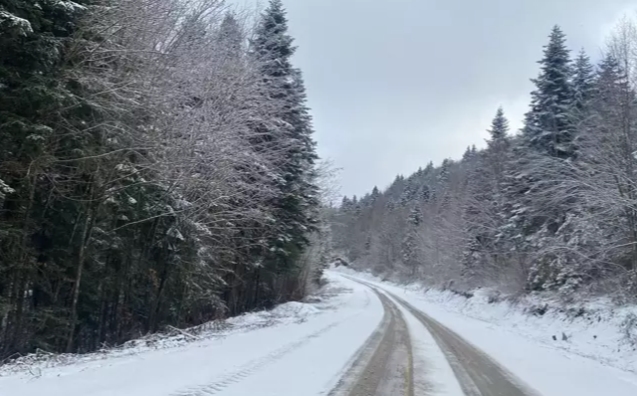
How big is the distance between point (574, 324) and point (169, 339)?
15.9 metres

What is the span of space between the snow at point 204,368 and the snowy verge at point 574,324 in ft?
24.8

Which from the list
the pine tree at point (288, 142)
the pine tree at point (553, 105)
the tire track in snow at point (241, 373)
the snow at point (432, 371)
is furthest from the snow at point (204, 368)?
the pine tree at point (553, 105)

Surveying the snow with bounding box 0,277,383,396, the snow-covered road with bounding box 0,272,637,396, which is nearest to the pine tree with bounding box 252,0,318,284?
the snow-covered road with bounding box 0,272,637,396

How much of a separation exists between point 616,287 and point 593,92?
32.1 feet

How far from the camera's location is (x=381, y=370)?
35.4ft

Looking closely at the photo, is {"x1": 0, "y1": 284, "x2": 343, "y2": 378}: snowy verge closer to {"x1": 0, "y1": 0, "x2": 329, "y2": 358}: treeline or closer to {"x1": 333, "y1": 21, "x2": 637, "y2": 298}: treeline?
{"x1": 0, "y1": 0, "x2": 329, "y2": 358}: treeline

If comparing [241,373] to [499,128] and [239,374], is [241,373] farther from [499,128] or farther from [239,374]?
[499,128]

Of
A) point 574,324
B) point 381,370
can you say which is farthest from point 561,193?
point 381,370

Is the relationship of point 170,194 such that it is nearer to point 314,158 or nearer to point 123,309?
point 123,309

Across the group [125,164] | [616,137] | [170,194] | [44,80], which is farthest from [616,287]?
[44,80]

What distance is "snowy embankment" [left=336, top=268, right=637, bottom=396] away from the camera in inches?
441

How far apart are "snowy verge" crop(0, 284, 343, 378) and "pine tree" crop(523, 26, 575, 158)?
15799mm

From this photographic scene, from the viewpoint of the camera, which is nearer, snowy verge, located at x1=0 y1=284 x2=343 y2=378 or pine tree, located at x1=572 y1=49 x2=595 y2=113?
snowy verge, located at x1=0 y1=284 x2=343 y2=378

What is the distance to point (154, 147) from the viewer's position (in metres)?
12.6
